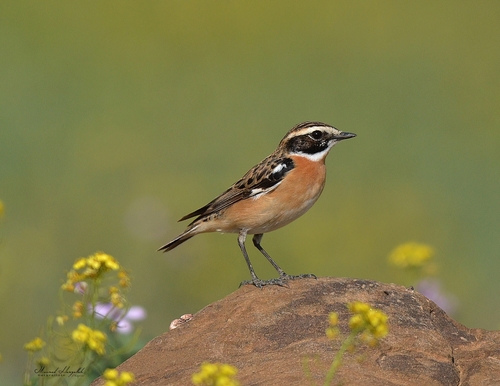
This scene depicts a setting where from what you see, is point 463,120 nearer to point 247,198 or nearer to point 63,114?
point 63,114

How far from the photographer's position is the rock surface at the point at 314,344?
690 cm

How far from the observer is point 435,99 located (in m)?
22.1

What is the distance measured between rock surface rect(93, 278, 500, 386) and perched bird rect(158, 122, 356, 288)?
1774 mm

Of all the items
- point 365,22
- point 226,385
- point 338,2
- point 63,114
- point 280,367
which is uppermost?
point 338,2

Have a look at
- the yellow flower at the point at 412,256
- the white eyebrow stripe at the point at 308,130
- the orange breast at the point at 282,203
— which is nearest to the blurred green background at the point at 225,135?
the orange breast at the point at 282,203

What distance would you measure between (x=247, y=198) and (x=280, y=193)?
379mm

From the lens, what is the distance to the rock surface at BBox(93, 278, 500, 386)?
6898 mm

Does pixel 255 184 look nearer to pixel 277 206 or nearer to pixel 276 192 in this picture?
pixel 276 192

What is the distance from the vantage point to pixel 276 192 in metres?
10.4

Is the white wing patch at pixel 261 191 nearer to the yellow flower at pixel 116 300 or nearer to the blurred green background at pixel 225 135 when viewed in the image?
the blurred green background at pixel 225 135

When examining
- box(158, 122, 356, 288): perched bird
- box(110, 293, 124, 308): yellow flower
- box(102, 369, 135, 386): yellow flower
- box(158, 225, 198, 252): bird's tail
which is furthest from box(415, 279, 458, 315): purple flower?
box(102, 369, 135, 386): yellow flower

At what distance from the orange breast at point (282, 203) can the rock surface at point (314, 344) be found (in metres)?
1.75

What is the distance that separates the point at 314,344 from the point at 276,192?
10.7 ft

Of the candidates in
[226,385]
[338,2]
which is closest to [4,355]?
[226,385]
